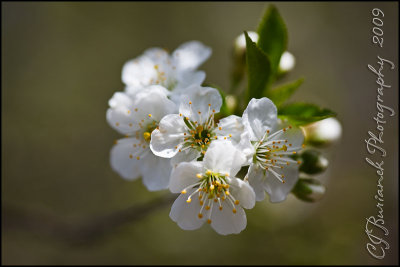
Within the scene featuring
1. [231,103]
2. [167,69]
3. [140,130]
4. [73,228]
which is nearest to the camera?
[140,130]

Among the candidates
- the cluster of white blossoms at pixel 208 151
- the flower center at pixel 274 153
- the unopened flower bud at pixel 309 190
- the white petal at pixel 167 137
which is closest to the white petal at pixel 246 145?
the cluster of white blossoms at pixel 208 151

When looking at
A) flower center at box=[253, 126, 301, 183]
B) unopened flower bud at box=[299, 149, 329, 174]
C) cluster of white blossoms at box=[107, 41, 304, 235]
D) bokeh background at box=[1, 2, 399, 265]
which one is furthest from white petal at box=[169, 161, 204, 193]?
bokeh background at box=[1, 2, 399, 265]

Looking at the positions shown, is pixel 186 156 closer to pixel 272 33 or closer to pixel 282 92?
pixel 282 92

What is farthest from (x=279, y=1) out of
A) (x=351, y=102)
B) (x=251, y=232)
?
(x=251, y=232)

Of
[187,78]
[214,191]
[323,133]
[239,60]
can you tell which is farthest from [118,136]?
[214,191]

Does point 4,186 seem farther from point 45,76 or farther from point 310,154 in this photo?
point 310,154

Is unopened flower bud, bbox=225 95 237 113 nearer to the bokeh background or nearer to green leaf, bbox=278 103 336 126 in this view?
green leaf, bbox=278 103 336 126
